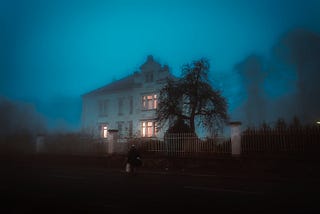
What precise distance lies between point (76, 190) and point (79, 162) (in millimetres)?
16024

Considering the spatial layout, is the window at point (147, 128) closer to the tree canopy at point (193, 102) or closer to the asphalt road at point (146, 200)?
the tree canopy at point (193, 102)

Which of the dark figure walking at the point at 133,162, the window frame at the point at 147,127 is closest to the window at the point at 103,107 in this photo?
the window frame at the point at 147,127

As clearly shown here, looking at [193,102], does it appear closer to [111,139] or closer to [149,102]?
[111,139]

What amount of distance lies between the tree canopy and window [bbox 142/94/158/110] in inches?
491

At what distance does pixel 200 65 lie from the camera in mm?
28047

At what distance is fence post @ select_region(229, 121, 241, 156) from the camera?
20.3 metres

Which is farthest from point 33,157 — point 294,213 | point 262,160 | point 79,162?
point 294,213

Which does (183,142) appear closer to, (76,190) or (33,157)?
(76,190)

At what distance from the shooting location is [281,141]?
760 inches

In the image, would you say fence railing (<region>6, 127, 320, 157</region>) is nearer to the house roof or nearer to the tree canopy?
the tree canopy

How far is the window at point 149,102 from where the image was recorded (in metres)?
→ 40.9

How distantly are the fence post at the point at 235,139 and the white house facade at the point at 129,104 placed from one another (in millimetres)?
17755

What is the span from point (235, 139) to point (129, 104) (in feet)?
81.5

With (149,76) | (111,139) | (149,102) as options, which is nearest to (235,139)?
(111,139)
